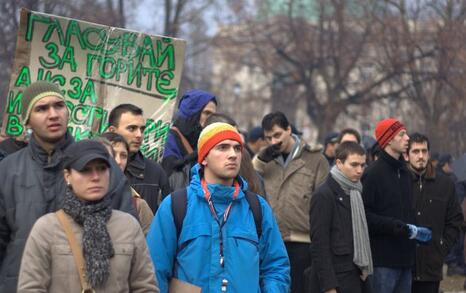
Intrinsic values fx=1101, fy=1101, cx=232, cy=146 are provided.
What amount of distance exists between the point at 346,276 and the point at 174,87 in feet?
7.07

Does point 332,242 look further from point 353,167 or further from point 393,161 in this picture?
point 393,161

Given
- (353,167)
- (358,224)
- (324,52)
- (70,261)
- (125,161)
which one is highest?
(324,52)

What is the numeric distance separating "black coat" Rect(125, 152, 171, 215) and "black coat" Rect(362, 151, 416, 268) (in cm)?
243

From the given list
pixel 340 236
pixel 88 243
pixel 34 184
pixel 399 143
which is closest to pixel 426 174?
pixel 399 143

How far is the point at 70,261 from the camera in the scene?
5359mm

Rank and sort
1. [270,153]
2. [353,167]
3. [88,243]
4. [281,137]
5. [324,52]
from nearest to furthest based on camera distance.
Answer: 1. [88,243]
2. [353,167]
3. [281,137]
4. [270,153]
5. [324,52]

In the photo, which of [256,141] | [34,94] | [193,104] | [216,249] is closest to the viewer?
[216,249]

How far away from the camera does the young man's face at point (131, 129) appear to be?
303 inches

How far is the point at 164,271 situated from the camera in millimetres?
6148

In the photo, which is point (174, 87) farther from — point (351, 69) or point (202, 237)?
point (351, 69)

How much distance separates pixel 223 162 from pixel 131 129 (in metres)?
1.67

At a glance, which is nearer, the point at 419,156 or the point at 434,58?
the point at 419,156

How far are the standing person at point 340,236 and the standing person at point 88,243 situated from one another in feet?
11.1

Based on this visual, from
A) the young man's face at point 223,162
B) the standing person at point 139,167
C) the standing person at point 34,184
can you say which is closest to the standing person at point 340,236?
the standing person at point 139,167
